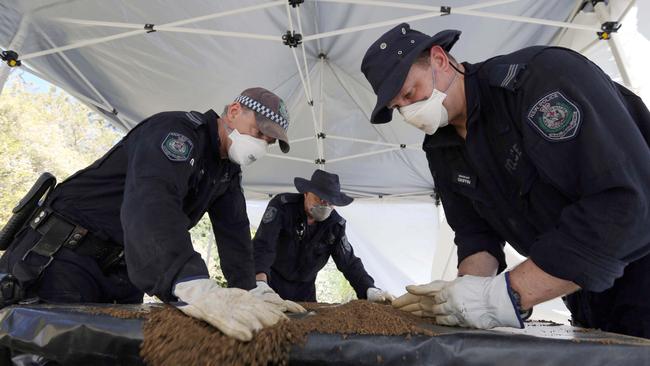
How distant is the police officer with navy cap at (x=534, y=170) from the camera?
993 mm

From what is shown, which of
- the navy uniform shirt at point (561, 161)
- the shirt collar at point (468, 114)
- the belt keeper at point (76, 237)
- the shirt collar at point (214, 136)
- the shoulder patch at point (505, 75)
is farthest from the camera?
the shirt collar at point (214, 136)

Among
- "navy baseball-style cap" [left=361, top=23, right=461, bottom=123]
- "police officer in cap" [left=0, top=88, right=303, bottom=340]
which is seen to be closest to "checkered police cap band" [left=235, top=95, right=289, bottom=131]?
"police officer in cap" [left=0, top=88, right=303, bottom=340]

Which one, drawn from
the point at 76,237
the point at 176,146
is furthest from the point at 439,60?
the point at 76,237

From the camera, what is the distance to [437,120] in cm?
145

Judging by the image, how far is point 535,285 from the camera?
110 centimetres

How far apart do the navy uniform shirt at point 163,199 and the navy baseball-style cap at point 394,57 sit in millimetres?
732

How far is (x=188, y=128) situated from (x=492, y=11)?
285 cm

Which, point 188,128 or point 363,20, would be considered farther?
point 363,20

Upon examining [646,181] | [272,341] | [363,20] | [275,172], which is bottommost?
[272,341]

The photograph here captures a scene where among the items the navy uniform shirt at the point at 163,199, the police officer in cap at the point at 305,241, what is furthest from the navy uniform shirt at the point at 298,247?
the navy uniform shirt at the point at 163,199

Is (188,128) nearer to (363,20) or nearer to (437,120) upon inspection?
(437,120)

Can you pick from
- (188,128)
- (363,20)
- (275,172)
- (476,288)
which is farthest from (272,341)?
(275,172)

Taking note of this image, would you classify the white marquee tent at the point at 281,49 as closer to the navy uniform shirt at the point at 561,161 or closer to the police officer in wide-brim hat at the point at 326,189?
the police officer in wide-brim hat at the point at 326,189

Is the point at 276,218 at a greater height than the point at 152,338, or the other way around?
the point at 276,218
